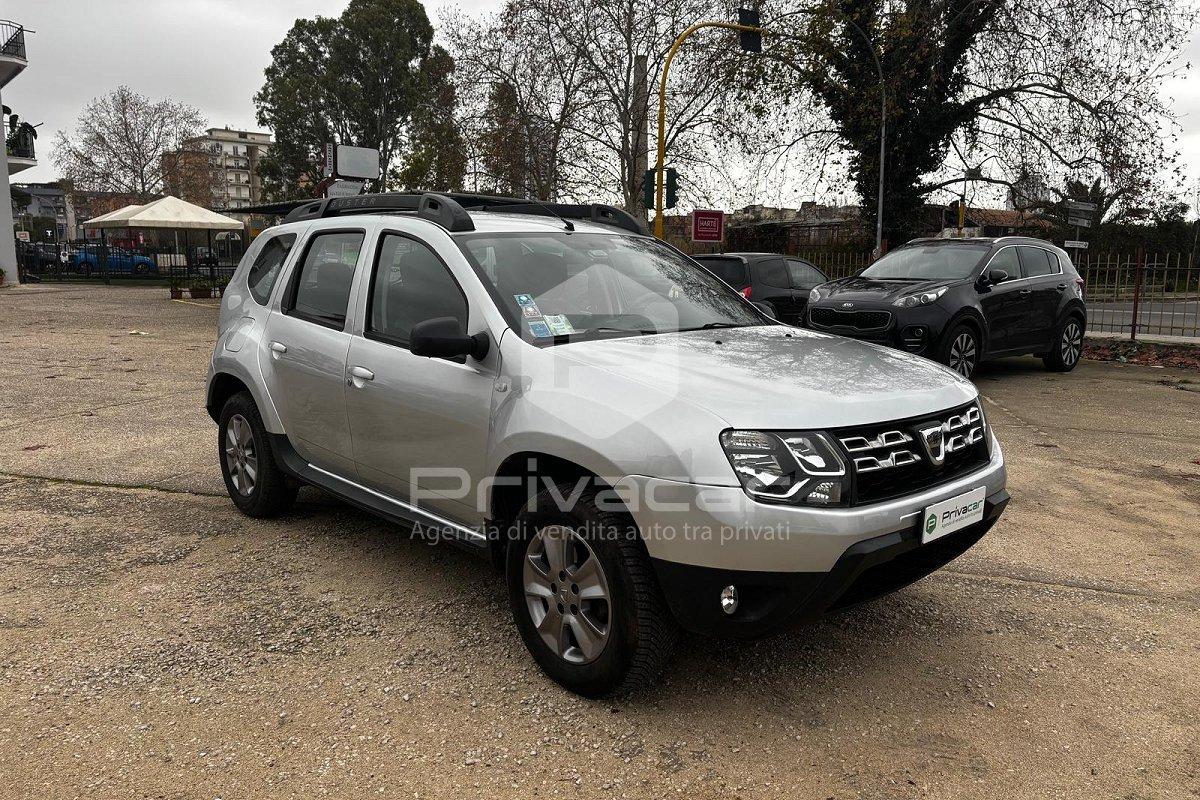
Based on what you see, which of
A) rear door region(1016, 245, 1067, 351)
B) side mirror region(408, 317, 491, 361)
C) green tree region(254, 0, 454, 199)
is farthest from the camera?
green tree region(254, 0, 454, 199)

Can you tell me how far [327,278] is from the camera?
4332 mm

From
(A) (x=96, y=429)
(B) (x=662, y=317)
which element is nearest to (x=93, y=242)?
(A) (x=96, y=429)

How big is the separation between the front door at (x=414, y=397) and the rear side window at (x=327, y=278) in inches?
9.0

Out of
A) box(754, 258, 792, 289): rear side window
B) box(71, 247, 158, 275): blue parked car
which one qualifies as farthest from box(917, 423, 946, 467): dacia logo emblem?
box(71, 247, 158, 275): blue parked car

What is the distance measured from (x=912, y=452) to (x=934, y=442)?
5.2 inches

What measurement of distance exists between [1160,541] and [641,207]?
26832 millimetres

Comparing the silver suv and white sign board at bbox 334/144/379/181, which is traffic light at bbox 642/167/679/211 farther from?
the silver suv

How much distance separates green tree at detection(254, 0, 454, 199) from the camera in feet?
169

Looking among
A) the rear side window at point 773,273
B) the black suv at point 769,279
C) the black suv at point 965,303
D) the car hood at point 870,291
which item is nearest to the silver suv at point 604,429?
the black suv at point 965,303

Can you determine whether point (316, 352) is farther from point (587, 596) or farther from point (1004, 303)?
point (1004, 303)

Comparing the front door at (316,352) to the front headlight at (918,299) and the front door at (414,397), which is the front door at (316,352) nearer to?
the front door at (414,397)

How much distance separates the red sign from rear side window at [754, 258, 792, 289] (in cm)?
715

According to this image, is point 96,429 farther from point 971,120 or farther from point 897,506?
point 971,120

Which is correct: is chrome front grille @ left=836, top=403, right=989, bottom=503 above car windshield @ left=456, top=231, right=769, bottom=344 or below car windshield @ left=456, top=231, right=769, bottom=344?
below
